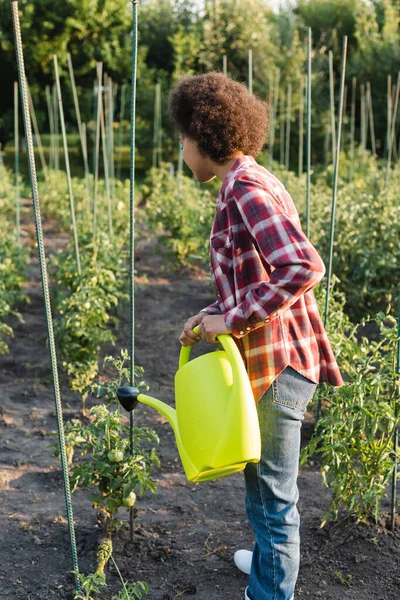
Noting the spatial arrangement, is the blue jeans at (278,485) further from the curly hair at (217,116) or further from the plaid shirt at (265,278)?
the curly hair at (217,116)

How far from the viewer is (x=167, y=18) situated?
14.6m

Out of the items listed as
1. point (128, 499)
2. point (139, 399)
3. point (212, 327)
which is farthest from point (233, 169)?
point (128, 499)

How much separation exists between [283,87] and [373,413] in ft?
34.9

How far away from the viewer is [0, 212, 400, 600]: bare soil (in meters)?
2.24

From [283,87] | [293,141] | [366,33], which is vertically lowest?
[293,141]

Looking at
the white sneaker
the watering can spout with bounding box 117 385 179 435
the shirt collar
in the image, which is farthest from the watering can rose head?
the white sneaker

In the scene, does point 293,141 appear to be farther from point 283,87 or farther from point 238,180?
point 238,180

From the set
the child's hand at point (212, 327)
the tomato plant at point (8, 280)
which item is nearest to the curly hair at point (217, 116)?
the child's hand at point (212, 327)

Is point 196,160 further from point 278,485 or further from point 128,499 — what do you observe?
point 128,499

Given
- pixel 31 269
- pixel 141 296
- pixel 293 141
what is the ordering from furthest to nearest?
pixel 293 141
pixel 31 269
pixel 141 296

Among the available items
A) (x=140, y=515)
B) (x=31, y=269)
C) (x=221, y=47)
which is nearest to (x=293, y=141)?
(x=221, y=47)

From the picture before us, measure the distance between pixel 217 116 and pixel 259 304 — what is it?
0.48 m

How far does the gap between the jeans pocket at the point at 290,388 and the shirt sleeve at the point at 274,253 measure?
190 millimetres

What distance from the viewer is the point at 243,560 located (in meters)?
2.31
